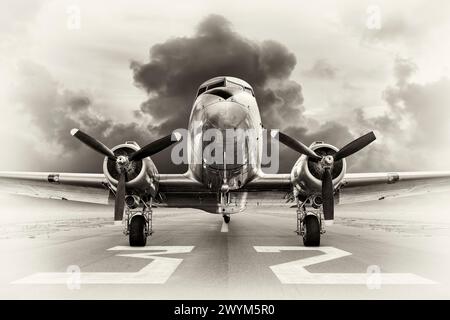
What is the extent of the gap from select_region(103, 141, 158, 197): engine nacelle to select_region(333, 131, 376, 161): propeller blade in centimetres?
698

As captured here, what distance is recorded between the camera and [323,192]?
48.1ft

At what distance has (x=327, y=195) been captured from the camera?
14625mm

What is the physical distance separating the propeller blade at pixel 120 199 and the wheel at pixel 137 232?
52 cm

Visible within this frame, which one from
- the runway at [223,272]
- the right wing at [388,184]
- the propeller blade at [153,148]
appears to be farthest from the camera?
the right wing at [388,184]

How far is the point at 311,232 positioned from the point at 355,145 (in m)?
3.46

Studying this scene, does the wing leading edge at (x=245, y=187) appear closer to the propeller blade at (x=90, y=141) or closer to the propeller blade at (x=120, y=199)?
the propeller blade at (x=120, y=199)

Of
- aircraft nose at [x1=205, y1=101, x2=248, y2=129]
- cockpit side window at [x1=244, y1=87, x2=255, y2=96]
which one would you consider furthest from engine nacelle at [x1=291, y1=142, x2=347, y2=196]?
aircraft nose at [x1=205, y1=101, x2=248, y2=129]

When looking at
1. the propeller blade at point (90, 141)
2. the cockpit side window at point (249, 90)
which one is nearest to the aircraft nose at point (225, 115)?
the cockpit side window at point (249, 90)

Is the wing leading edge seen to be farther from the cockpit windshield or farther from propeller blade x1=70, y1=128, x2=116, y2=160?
the cockpit windshield

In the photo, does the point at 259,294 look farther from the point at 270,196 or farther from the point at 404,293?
the point at 270,196

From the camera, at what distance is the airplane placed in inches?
532

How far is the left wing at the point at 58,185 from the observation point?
18297 millimetres
